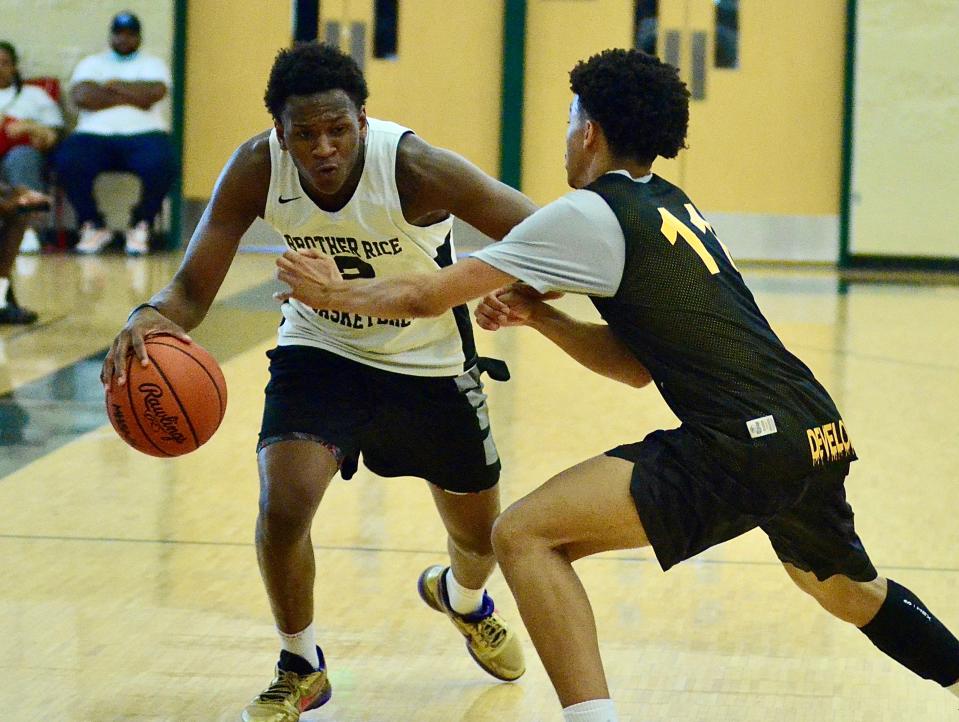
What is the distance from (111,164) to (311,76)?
29.4 feet

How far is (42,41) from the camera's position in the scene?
12227 mm

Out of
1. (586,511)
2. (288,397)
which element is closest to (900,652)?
(586,511)

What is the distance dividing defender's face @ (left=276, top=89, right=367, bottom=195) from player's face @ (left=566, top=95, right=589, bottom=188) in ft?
1.93

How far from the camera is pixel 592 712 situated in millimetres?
2664

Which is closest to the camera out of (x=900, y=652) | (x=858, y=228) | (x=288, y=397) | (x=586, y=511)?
(x=586, y=511)

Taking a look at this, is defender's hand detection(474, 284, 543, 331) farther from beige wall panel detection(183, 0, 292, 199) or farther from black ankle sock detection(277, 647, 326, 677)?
beige wall panel detection(183, 0, 292, 199)

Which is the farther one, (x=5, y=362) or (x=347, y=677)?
(x=5, y=362)

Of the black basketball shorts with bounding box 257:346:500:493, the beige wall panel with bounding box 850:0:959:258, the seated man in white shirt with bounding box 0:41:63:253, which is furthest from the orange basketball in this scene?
the beige wall panel with bounding box 850:0:959:258

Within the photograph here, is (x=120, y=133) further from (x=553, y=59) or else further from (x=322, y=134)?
(x=322, y=134)

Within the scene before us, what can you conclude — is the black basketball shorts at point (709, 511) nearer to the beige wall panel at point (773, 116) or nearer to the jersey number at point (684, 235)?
the jersey number at point (684, 235)

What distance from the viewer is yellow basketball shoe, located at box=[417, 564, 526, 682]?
11.6ft

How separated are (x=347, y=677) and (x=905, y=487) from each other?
2.66 m

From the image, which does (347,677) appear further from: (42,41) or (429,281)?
(42,41)

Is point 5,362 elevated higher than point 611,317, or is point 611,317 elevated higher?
point 611,317
